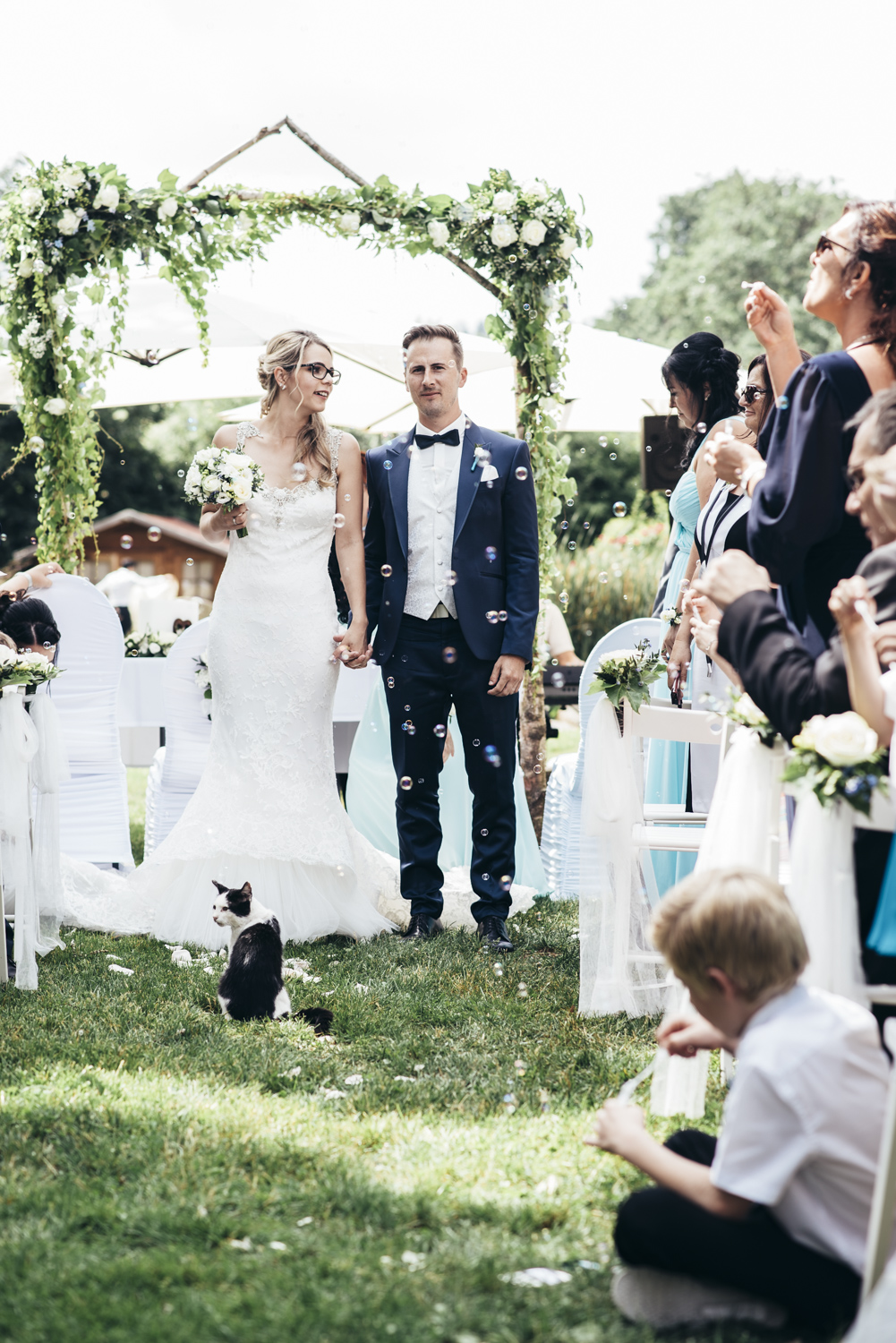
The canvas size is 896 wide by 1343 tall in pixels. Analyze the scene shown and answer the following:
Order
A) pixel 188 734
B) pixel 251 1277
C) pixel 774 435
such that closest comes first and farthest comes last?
pixel 251 1277
pixel 774 435
pixel 188 734

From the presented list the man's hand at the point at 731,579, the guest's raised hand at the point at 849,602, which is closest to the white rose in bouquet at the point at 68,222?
the man's hand at the point at 731,579

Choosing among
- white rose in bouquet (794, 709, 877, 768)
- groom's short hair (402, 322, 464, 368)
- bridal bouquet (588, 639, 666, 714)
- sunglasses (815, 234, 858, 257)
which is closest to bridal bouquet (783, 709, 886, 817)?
white rose in bouquet (794, 709, 877, 768)

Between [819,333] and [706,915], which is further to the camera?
[819,333]

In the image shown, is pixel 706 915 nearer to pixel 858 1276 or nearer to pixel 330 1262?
pixel 858 1276

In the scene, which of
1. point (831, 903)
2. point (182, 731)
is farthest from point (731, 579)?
point (182, 731)

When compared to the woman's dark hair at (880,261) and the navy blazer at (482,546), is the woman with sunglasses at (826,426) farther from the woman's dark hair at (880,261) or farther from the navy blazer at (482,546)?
the navy blazer at (482,546)

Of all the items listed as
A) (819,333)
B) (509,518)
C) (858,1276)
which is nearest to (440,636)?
(509,518)

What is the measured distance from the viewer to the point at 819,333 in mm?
32156

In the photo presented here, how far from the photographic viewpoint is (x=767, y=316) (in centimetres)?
307

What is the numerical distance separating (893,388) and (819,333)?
106 ft

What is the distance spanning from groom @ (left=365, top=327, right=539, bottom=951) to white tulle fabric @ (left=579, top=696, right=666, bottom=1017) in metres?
0.91

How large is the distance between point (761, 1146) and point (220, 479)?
360 centimetres

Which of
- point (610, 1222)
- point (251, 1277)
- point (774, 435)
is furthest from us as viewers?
point (774, 435)

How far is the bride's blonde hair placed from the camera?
4992 mm
